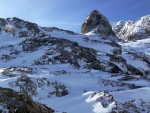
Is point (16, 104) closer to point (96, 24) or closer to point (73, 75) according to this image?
point (73, 75)

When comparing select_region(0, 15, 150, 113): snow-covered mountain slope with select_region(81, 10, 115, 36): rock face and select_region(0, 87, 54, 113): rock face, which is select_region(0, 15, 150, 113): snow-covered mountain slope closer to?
select_region(0, 87, 54, 113): rock face

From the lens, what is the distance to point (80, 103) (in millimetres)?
13516

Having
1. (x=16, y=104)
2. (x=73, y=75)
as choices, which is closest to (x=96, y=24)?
(x=73, y=75)

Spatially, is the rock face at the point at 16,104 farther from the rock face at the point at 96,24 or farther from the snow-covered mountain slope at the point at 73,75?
the rock face at the point at 96,24

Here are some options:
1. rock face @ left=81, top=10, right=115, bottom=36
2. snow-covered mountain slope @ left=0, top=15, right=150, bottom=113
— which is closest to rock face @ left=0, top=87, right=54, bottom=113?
snow-covered mountain slope @ left=0, top=15, right=150, bottom=113

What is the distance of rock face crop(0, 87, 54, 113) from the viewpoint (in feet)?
24.4

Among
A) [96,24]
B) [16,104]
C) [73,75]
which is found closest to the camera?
[16,104]

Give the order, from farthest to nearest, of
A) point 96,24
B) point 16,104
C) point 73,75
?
point 96,24
point 73,75
point 16,104

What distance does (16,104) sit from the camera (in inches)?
302

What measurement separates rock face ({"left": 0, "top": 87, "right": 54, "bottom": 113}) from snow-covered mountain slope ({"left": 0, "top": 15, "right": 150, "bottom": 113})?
183 inches

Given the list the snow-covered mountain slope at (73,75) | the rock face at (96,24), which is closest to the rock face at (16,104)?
the snow-covered mountain slope at (73,75)

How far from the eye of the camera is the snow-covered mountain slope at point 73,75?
13492 millimetres

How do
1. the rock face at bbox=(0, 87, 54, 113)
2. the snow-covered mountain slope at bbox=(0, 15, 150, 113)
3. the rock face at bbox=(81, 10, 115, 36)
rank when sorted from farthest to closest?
the rock face at bbox=(81, 10, 115, 36) → the snow-covered mountain slope at bbox=(0, 15, 150, 113) → the rock face at bbox=(0, 87, 54, 113)

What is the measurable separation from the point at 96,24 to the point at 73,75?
50.2 m
